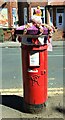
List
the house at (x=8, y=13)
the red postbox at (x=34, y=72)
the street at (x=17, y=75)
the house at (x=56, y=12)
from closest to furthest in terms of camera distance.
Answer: the red postbox at (x=34, y=72)
the street at (x=17, y=75)
the house at (x=56, y=12)
the house at (x=8, y=13)

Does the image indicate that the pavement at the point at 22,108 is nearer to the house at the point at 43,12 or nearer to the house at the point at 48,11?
the house at the point at 48,11

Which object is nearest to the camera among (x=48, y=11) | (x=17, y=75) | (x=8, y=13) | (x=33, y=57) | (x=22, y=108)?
(x=33, y=57)

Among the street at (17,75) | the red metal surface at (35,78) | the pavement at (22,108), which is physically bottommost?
the street at (17,75)

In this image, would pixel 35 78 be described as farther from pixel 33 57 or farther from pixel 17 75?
pixel 17 75

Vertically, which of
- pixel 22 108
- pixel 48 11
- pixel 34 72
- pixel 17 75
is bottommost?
pixel 17 75

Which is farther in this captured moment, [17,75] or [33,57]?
[17,75]

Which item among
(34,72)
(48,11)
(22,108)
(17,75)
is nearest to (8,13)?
(48,11)

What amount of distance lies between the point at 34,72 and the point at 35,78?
0.40 ft

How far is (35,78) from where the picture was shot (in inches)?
247

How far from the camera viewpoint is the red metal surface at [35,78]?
20.5ft

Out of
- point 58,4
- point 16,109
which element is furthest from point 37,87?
point 58,4

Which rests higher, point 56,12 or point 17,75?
point 56,12

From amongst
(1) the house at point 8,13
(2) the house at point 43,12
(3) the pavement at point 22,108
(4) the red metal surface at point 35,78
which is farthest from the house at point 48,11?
(4) the red metal surface at point 35,78

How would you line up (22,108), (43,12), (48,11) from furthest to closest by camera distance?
(43,12) → (48,11) → (22,108)
